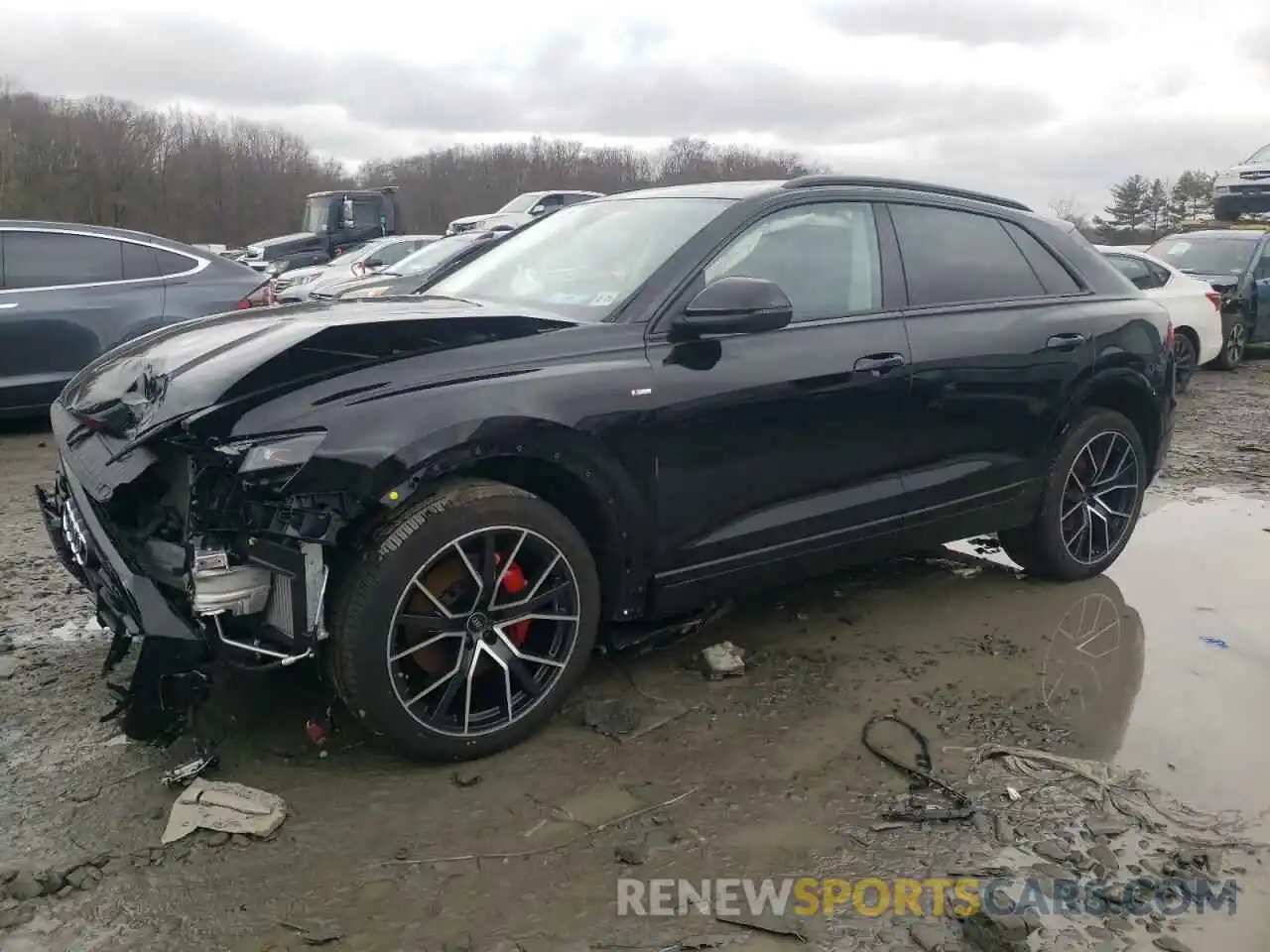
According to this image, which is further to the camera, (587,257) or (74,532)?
(587,257)

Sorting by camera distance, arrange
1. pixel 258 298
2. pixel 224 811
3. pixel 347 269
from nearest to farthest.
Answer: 1. pixel 224 811
2. pixel 258 298
3. pixel 347 269

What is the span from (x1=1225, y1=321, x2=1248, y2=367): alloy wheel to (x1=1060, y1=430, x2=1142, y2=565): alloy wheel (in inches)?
347

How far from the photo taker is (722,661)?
3717 mm

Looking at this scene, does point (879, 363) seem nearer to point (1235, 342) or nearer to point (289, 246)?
point (1235, 342)

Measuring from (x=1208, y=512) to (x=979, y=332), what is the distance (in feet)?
9.93

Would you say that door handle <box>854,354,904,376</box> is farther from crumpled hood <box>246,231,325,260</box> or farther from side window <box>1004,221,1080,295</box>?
crumpled hood <box>246,231,325,260</box>

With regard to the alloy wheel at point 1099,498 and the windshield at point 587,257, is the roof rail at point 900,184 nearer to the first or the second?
the windshield at point 587,257

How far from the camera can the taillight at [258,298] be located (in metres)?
7.83

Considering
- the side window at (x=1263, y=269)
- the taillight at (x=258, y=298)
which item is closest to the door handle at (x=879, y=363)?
the taillight at (x=258, y=298)

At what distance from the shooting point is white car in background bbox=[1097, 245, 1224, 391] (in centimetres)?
1056

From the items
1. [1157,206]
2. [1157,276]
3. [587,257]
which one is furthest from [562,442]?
[1157,206]

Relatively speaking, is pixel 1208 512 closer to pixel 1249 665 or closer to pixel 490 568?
pixel 1249 665

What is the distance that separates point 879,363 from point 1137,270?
27.4 ft

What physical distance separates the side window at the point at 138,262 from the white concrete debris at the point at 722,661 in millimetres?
5866
